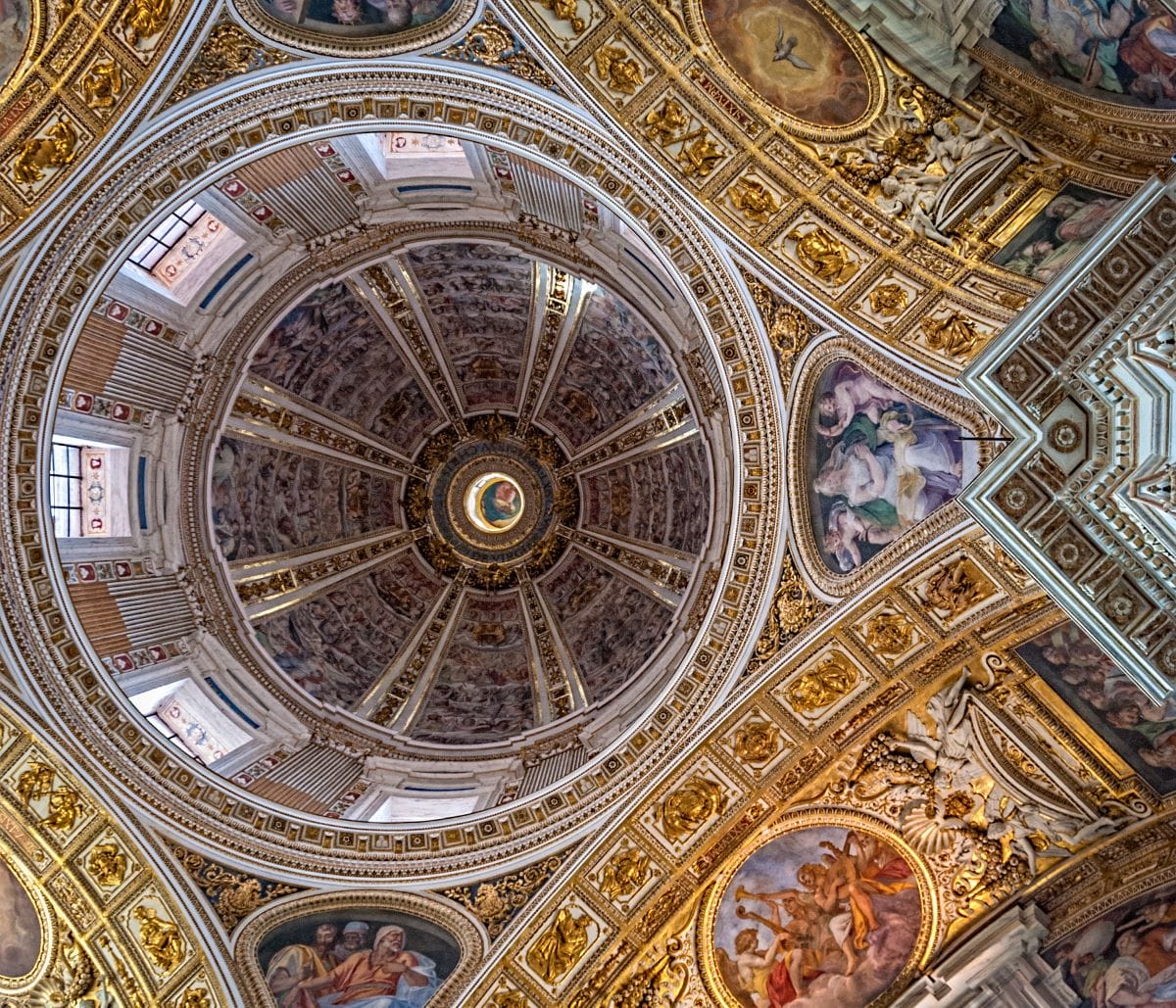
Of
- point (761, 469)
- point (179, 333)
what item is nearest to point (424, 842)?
point (761, 469)

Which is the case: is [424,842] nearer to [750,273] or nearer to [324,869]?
[324,869]

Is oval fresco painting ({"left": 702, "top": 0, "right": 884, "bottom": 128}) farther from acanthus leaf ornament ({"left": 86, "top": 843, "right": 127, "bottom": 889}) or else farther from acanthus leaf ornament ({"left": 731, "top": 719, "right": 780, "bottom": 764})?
acanthus leaf ornament ({"left": 86, "top": 843, "right": 127, "bottom": 889})

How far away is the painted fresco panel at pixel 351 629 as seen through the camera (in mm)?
18688

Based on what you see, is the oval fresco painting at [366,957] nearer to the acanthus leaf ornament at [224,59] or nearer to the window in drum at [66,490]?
the window in drum at [66,490]

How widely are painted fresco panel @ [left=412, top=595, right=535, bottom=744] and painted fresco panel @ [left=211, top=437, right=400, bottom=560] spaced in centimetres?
301

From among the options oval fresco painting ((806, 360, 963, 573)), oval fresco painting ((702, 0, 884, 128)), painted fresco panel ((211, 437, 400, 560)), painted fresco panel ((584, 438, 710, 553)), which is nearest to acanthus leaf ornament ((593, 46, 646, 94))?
oval fresco painting ((702, 0, 884, 128))

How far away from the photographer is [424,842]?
46.8 feet

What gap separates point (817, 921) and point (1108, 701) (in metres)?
4.91

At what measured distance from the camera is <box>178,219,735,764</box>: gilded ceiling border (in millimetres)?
16938

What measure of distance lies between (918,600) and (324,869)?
28.9 ft

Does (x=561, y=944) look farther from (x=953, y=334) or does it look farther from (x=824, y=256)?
(x=824, y=256)

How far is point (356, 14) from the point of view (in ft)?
40.1

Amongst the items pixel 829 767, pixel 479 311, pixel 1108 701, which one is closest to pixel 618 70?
pixel 829 767

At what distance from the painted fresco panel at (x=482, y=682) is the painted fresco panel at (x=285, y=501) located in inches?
119
